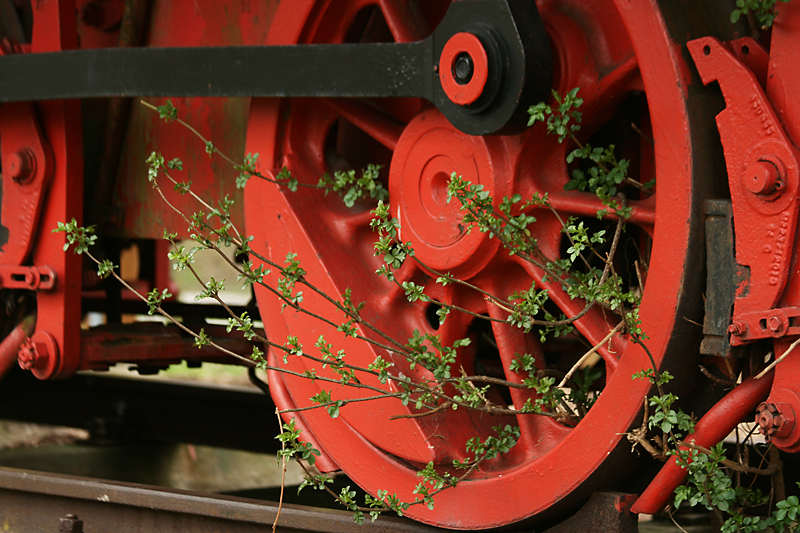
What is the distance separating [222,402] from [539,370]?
9.91 ft

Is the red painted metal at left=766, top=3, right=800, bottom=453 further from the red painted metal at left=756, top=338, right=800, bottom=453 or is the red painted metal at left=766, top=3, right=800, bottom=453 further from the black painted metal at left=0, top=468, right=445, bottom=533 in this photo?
the black painted metal at left=0, top=468, right=445, bottom=533

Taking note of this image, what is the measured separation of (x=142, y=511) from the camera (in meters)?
2.59

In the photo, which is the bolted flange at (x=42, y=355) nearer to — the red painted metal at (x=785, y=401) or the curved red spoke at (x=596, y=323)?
the curved red spoke at (x=596, y=323)

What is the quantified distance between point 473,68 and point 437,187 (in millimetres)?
396

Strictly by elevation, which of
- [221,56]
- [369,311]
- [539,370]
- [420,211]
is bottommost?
[539,370]

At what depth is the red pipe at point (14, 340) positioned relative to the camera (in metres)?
3.07

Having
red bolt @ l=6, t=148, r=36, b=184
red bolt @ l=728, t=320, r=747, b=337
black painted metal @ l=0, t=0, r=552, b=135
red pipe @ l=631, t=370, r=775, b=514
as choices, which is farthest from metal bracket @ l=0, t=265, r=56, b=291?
red bolt @ l=728, t=320, r=747, b=337

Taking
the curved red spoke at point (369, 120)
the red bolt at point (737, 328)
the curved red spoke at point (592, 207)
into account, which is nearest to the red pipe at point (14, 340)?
the curved red spoke at point (369, 120)

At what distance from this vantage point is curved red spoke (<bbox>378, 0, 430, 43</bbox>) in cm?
232

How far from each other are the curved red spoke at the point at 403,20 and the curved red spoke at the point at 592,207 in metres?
0.62

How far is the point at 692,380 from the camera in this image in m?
1.82

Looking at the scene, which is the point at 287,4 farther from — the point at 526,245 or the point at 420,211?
the point at 526,245

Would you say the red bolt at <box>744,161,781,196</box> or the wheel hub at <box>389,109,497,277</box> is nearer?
the red bolt at <box>744,161,781,196</box>

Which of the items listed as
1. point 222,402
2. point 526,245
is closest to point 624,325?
point 526,245
